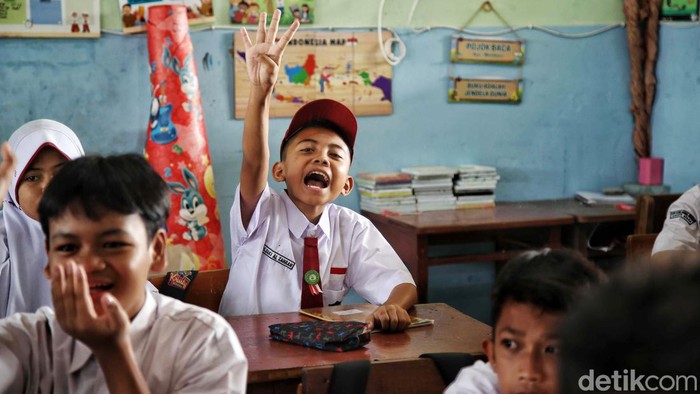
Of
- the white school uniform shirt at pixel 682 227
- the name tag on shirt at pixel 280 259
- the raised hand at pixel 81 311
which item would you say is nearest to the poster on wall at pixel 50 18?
the name tag on shirt at pixel 280 259

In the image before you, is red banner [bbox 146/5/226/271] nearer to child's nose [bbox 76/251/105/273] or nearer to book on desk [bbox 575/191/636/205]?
book on desk [bbox 575/191/636/205]

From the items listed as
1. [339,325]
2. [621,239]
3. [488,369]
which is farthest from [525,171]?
[488,369]

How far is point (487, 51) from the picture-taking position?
4418 mm

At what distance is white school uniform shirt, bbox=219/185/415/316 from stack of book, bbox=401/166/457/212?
147cm

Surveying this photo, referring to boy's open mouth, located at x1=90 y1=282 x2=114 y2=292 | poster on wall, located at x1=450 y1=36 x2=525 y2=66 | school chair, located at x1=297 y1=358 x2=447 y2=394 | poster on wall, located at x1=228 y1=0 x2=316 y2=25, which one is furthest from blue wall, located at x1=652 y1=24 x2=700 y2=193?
boy's open mouth, located at x1=90 y1=282 x2=114 y2=292

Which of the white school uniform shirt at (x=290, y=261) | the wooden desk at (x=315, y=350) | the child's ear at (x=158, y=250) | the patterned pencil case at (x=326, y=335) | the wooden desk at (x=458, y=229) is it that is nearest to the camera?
the child's ear at (x=158, y=250)

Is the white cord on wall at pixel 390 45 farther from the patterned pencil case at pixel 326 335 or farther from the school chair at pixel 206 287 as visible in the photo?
the patterned pencil case at pixel 326 335

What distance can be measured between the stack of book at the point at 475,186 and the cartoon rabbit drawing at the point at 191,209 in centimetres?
130

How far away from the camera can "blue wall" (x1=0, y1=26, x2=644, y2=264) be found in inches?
148

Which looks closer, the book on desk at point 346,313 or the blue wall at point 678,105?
the book on desk at point 346,313

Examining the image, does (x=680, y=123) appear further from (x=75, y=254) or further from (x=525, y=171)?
(x=75, y=254)

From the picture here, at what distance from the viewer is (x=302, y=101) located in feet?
13.5

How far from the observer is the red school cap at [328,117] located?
8.91 ft

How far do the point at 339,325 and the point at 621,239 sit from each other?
2.61 m
